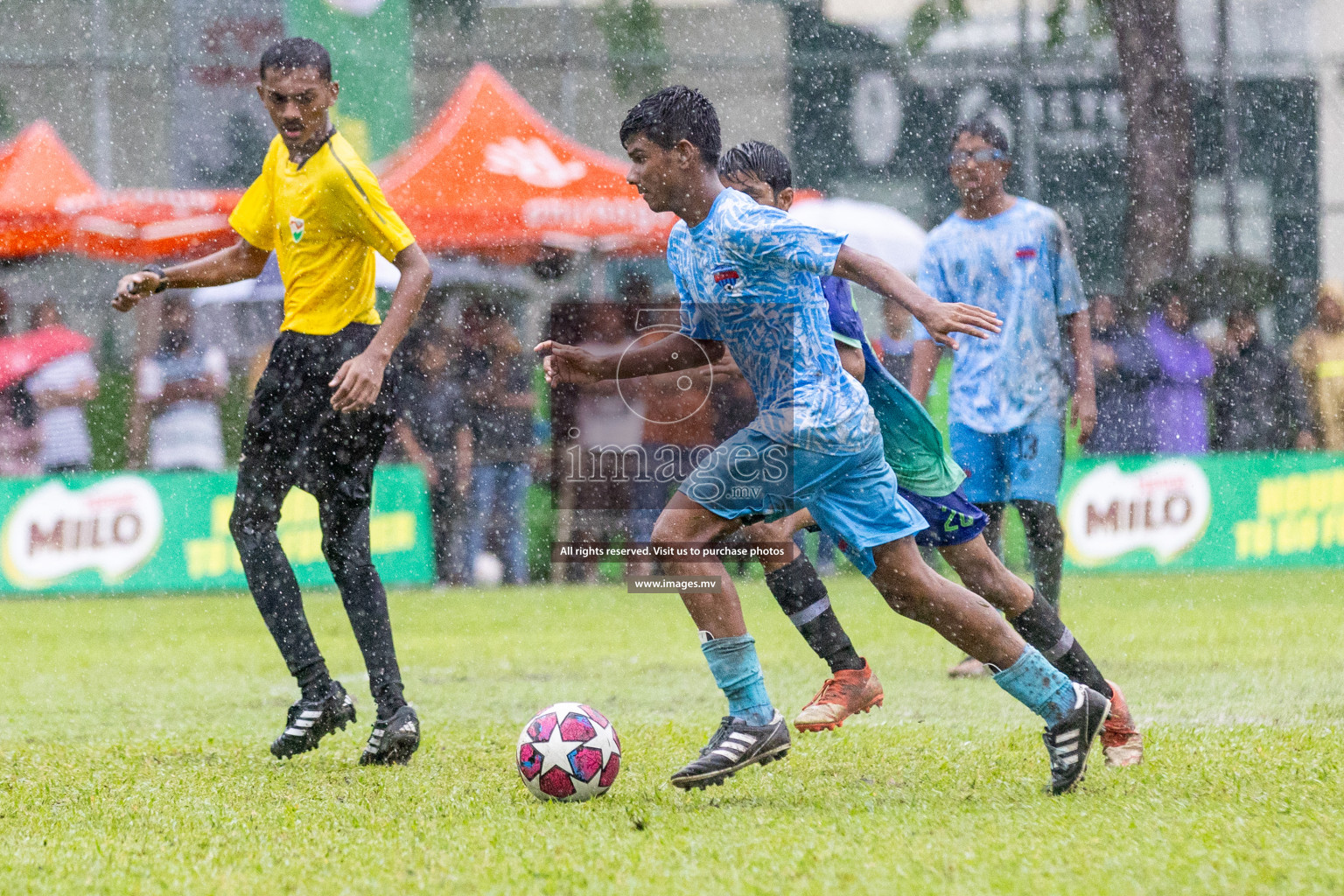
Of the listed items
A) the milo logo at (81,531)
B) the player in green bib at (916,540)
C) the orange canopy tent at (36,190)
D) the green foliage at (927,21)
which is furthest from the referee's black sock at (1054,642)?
the green foliage at (927,21)

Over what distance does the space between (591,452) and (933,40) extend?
27.3 feet

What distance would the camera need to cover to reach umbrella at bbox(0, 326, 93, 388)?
1189 cm

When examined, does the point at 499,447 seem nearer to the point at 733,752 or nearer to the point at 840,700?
the point at 840,700

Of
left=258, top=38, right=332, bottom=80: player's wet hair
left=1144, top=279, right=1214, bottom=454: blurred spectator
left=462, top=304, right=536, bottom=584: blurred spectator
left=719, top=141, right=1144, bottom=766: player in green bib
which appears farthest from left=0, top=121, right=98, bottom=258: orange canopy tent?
left=719, top=141, right=1144, bottom=766: player in green bib

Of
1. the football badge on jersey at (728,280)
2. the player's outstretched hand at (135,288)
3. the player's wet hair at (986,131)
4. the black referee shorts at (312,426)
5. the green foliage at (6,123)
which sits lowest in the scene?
the black referee shorts at (312,426)

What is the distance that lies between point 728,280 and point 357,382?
45.1 inches

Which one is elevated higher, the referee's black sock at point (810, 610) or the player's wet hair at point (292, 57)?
the player's wet hair at point (292, 57)

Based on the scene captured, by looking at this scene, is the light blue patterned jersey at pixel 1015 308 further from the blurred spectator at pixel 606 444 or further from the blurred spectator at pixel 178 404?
the blurred spectator at pixel 178 404

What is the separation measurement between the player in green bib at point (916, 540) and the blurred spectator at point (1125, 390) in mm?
7319

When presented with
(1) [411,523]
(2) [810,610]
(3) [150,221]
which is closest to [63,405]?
(3) [150,221]

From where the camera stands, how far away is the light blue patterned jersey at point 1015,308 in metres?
6.09

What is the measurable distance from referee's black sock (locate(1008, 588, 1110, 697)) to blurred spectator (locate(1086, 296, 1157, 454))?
756 centimetres

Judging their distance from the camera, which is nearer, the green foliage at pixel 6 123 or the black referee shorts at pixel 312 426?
the black referee shorts at pixel 312 426

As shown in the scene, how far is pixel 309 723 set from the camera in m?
4.85
